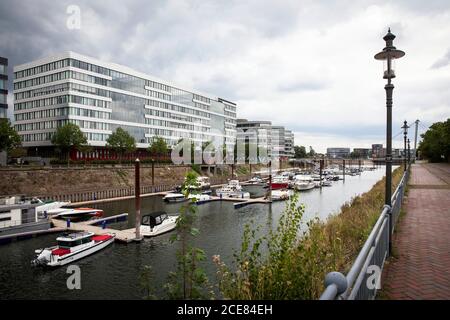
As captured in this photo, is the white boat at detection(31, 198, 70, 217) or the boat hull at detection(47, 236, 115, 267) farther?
the white boat at detection(31, 198, 70, 217)

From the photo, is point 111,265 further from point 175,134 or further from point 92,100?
point 175,134

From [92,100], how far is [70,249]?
6130 cm

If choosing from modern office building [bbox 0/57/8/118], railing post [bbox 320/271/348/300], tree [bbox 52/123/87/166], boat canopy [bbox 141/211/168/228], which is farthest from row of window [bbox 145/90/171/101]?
railing post [bbox 320/271/348/300]

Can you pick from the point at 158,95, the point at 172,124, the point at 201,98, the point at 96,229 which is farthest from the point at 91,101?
the point at 96,229

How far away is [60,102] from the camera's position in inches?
2881

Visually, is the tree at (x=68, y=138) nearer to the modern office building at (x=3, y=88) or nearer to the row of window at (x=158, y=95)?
the modern office building at (x=3, y=88)

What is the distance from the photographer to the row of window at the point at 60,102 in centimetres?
7238

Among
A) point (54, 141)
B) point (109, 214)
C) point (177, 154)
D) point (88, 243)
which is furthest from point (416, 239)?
point (177, 154)

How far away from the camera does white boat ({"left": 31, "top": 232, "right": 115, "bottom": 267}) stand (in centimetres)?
2061

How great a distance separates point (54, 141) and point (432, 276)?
230 ft

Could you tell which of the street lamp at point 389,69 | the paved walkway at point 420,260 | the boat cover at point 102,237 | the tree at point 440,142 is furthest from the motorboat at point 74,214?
the tree at point 440,142

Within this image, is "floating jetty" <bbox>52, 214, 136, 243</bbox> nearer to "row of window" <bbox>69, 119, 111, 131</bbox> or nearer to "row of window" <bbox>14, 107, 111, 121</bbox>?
"row of window" <bbox>69, 119, 111, 131</bbox>

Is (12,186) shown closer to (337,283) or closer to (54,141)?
(54,141)
